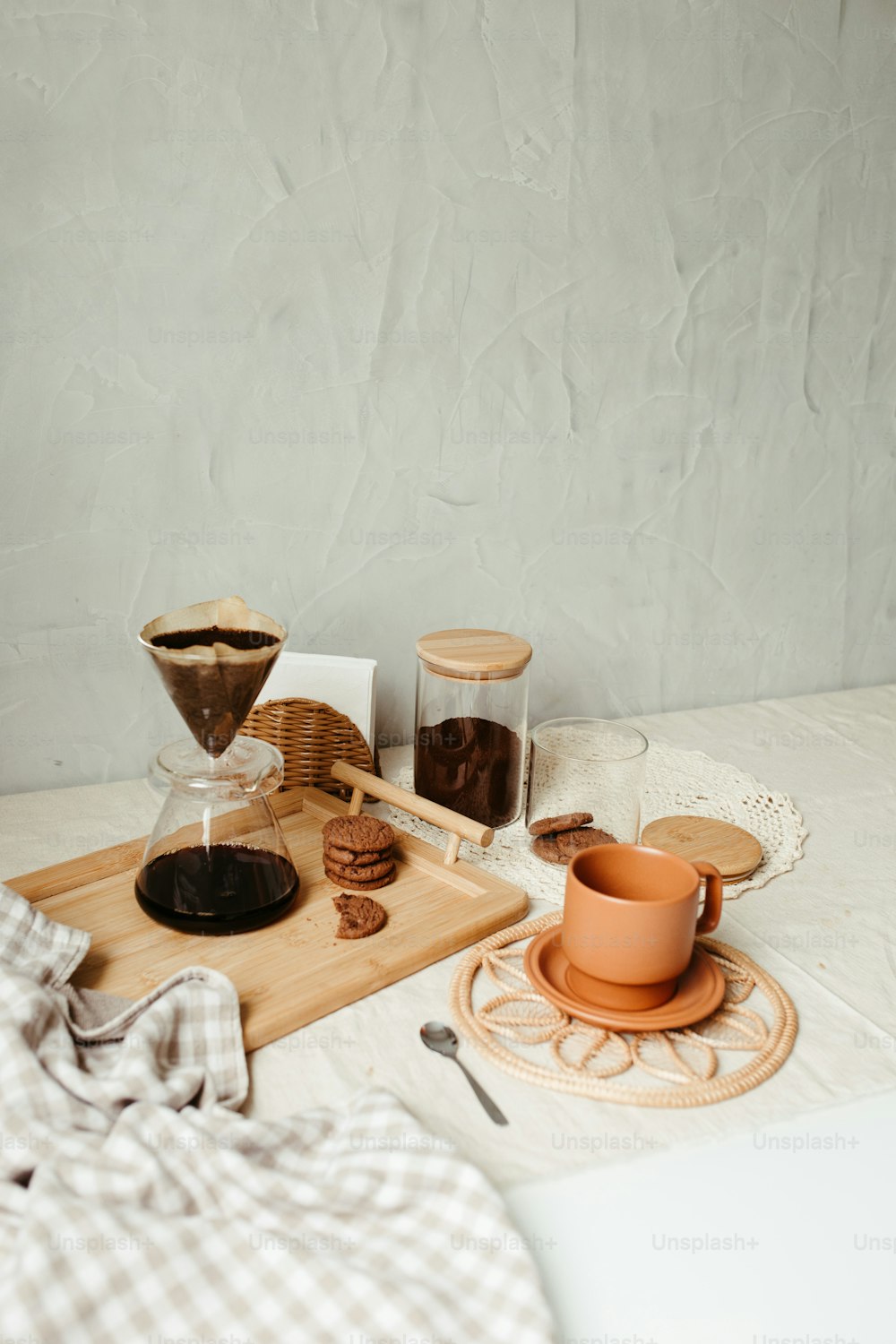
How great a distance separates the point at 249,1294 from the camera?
1.63 feet

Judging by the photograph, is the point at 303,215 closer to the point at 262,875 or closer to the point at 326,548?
the point at 326,548

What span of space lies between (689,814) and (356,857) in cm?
38

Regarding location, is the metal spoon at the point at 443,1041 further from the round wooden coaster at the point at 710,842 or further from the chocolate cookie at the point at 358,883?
the round wooden coaster at the point at 710,842

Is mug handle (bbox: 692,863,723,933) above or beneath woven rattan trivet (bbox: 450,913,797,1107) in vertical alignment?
above

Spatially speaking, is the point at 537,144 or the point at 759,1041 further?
the point at 537,144

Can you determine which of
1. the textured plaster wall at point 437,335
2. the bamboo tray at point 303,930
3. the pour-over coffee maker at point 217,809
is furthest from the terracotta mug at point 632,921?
the textured plaster wall at point 437,335

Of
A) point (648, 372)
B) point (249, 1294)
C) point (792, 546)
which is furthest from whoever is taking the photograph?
point (792, 546)

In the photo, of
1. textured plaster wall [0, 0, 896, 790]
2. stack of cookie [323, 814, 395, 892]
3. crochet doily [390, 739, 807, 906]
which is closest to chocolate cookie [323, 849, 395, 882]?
stack of cookie [323, 814, 395, 892]

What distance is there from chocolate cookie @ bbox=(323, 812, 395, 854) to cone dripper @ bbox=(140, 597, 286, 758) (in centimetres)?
13

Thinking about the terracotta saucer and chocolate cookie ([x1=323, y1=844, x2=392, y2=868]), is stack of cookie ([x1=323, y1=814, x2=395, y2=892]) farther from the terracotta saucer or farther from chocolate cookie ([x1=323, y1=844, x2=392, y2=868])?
the terracotta saucer

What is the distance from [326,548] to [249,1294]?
2.59 feet

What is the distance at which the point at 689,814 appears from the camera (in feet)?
3.57

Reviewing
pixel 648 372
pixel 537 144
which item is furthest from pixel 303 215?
pixel 648 372

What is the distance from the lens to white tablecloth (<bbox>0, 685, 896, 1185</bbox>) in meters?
0.65
